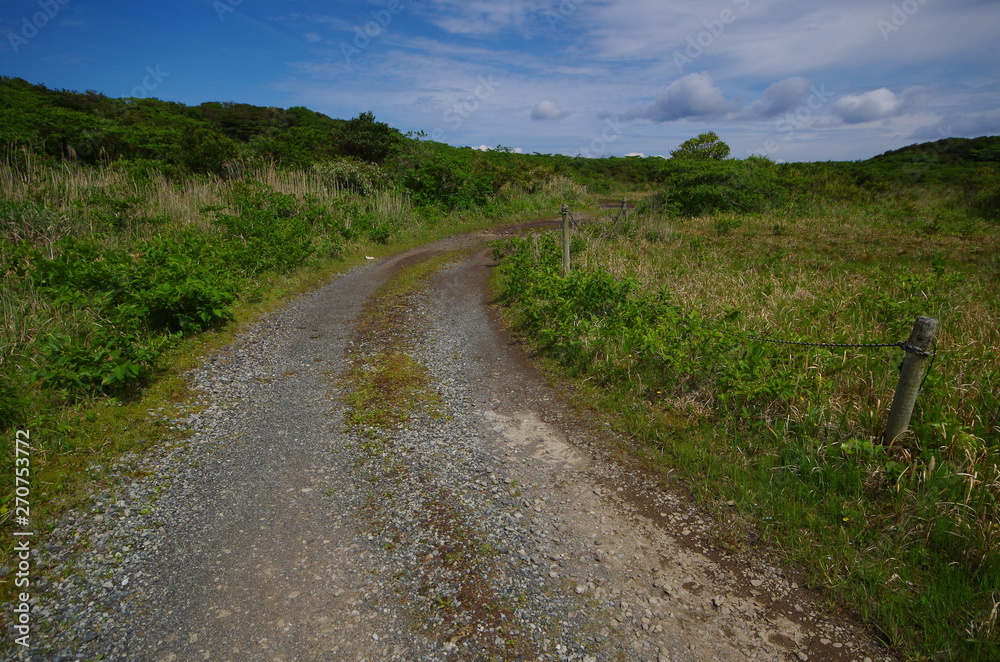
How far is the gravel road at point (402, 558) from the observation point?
277 centimetres

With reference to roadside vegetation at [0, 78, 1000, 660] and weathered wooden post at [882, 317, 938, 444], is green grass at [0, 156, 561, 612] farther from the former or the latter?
weathered wooden post at [882, 317, 938, 444]

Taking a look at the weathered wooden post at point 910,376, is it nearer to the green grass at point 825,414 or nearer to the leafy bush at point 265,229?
the green grass at point 825,414

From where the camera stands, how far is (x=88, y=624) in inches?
112

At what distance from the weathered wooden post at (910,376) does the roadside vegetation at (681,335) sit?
0.12 metres

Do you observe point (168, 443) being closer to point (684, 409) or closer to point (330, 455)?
point (330, 455)

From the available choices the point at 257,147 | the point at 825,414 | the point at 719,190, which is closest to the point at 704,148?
the point at 719,190

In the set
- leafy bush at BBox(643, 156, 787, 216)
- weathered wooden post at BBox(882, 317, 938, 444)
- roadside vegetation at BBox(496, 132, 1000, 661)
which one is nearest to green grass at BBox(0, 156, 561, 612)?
roadside vegetation at BBox(496, 132, 1000, 661)

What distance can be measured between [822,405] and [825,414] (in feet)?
0.29

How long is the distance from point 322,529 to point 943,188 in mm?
30702

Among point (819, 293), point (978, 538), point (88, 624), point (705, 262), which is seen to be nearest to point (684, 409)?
point (978, 538)

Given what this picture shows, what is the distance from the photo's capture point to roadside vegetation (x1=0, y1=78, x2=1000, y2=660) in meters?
3.40

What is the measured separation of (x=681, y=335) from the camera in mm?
5793

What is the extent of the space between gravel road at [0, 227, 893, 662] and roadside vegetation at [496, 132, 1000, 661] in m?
0.41

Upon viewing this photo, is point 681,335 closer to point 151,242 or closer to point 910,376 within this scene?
point 910,376
